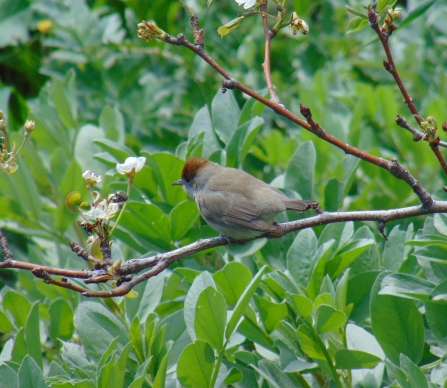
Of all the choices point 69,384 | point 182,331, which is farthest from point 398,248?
point 69,384

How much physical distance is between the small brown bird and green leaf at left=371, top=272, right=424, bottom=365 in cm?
68

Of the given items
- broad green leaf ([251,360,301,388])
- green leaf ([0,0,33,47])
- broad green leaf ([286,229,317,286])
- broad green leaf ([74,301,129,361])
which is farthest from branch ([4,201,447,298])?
→ green leaf ([0,0,33,47])

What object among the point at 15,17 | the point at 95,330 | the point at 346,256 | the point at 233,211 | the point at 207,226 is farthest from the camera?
the point at 15,17

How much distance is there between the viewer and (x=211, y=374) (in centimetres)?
180

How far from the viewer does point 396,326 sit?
1890 millimetres

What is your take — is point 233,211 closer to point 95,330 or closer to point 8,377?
point 95,330

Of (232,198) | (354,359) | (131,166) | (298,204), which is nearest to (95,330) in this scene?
(131,166)

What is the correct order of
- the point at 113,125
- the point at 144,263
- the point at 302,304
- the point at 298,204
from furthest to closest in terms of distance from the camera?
the point at 113,125, the point at 298,204, the point at 302,304, the point at 144,263

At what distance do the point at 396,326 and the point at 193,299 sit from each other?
64cm

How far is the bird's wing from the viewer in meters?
2.91

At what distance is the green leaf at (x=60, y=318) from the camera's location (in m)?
2.40

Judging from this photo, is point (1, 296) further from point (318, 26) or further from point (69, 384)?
point (318, 26)

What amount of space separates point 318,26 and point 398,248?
8.90 feet

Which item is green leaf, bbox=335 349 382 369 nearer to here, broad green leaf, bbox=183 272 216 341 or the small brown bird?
broad green leaf, bbox=183 272 216 341
